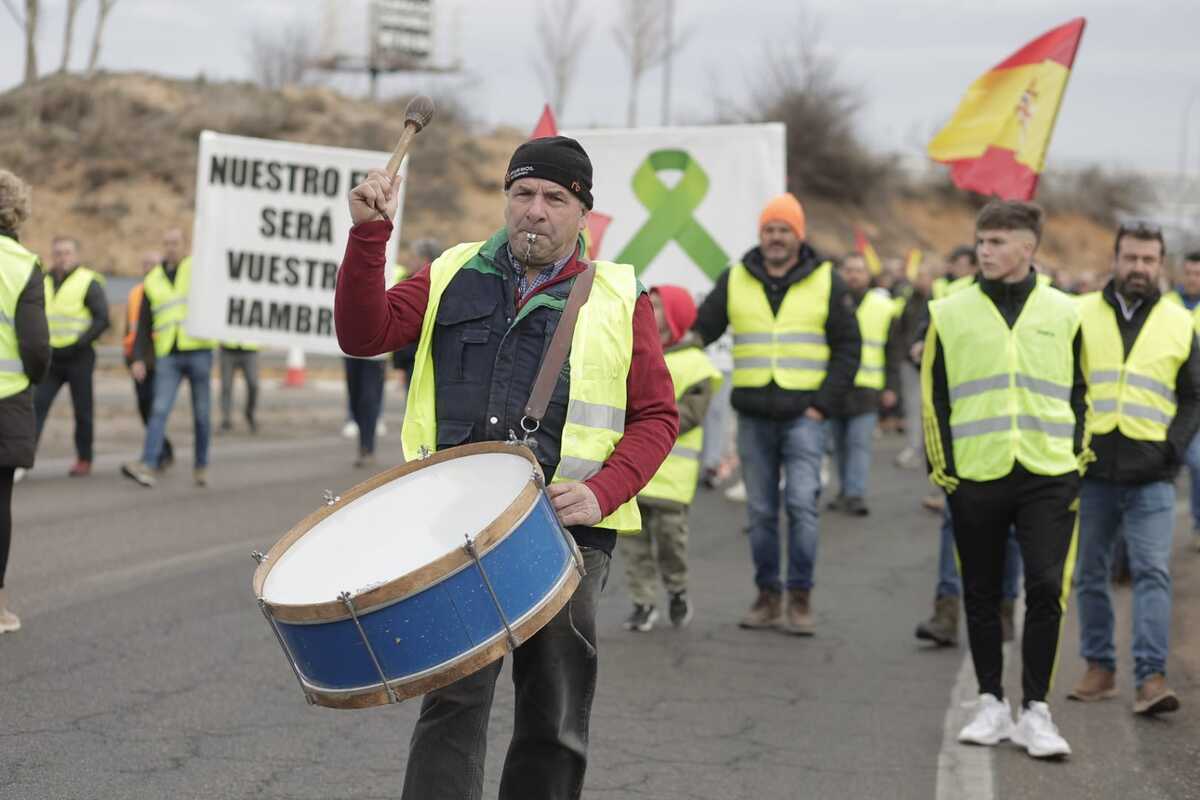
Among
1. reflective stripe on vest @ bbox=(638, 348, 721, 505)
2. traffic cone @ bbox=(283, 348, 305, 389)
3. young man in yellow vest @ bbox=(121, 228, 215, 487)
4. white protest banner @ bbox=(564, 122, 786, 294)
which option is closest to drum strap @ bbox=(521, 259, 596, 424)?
reflective stripe on vest @ bbox=(638, 348, 721, 505)

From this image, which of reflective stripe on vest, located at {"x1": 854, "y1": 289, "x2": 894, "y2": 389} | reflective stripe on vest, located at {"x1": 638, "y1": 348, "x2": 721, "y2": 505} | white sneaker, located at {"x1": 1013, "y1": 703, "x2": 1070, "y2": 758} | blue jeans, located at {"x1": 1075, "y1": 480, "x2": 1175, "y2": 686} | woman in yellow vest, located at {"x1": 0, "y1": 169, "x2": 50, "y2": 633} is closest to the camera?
white sneaker, located at {"x1": 1013, "y1": 703, "x2": 1070, "y2": 758}

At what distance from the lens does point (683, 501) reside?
888cm

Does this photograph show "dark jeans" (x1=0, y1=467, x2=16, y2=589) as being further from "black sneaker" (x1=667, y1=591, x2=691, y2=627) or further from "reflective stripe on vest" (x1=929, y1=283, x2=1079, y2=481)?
"reflective stripe on vest" (x1=929, y1=283, x2=1079, y2=481)

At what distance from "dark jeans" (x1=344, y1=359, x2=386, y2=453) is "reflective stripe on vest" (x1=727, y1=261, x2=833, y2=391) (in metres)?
7.13

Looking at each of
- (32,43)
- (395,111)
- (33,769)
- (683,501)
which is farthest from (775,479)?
(395,111)

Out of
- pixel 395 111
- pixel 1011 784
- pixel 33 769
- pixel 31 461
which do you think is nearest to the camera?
pixel 33 769

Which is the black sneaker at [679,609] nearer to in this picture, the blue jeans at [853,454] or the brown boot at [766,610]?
the brown boot at [766,610]

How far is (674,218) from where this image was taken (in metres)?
12.3

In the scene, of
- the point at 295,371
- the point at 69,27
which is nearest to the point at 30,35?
the point at 69,27

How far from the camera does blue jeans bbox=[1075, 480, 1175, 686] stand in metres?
7.30

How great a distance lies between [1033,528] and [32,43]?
149 feet

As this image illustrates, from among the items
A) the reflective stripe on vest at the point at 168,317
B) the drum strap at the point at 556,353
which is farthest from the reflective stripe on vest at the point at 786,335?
the reflective stripe on vest at the point at 168,317

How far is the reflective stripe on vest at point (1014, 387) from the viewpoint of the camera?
21.8 feet

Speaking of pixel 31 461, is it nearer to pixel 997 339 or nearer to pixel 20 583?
pixel 20 583
